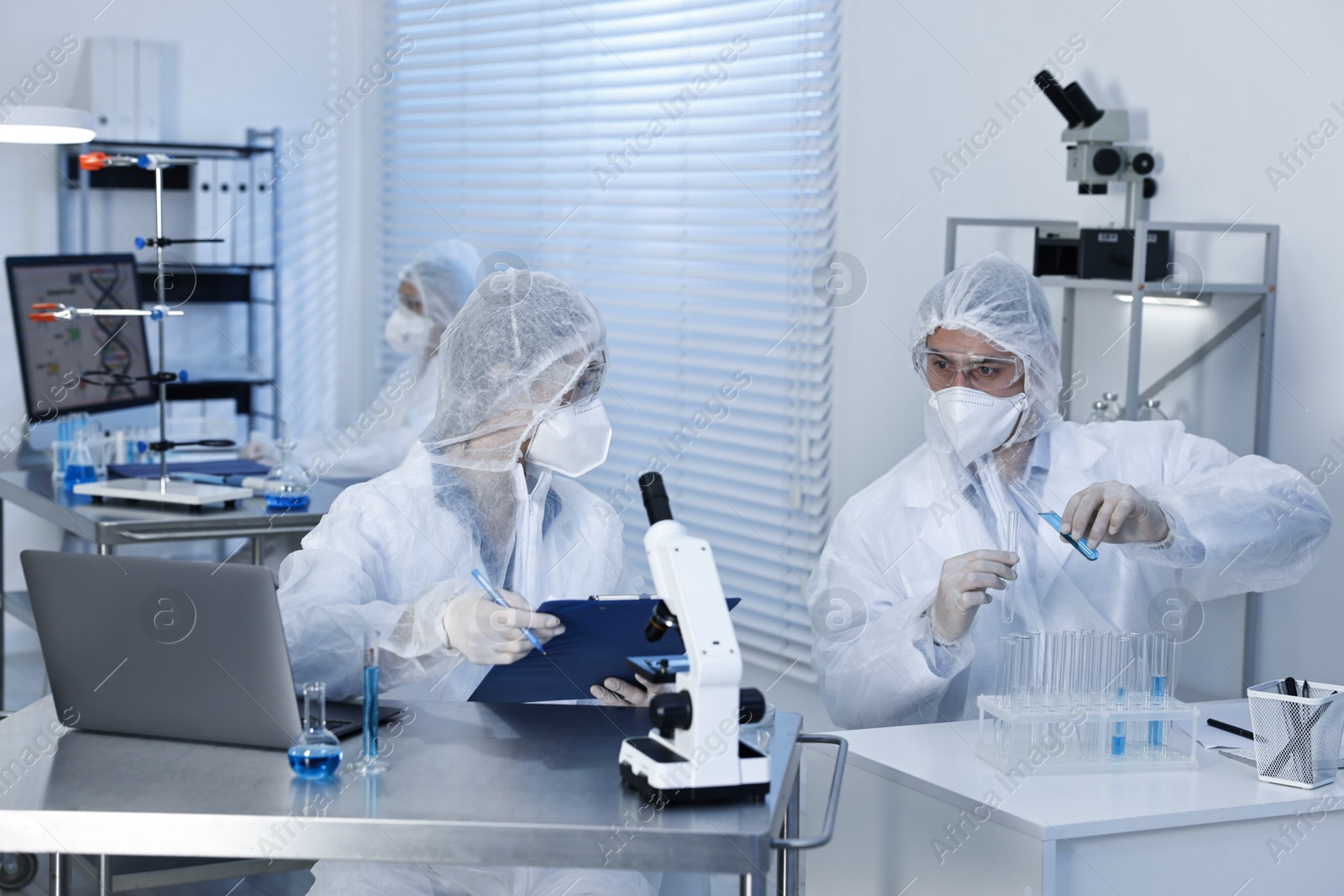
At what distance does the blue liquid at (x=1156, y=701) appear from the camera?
183 cm

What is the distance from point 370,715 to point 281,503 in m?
1.77

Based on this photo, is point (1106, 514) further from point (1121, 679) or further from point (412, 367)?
point (412, 367)

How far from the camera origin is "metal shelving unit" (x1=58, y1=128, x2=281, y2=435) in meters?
4.86

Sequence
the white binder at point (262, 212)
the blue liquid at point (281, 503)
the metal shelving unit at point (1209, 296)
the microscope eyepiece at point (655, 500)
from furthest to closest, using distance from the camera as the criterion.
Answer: the white binder at point (262, 212)
the blue liquid at point (281, 503)
the metal shelving unit at point (1209, 296)
the microscope eyepiece at point (655, 500)

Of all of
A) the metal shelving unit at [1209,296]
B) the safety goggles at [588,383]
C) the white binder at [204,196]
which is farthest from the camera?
the white binder at [204,196]

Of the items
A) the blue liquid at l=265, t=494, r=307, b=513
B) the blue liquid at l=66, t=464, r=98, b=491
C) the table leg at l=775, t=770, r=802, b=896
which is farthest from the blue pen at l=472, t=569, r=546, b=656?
the blue liquid at l=66, t=464, r=98, b=491

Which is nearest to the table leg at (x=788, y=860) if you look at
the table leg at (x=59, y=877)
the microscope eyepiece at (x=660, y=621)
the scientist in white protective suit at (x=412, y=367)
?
the microscope eyepiece at (x=660, y=621)

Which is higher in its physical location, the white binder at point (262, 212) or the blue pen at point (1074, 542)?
the white binder at point (262, 212)

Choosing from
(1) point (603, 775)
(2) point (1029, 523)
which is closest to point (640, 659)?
(1) point (603, 775)

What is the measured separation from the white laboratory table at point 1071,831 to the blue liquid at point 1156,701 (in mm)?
53

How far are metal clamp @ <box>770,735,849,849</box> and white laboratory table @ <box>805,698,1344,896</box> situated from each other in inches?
4.6

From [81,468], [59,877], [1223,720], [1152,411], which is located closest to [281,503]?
[81,468]

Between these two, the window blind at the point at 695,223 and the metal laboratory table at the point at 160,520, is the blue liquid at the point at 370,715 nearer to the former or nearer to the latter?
the metal laboratory table at the point at 160,520

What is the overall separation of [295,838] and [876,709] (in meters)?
1.20
